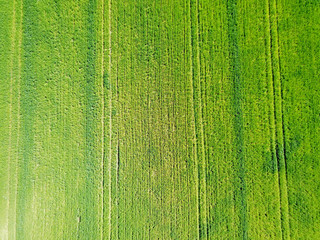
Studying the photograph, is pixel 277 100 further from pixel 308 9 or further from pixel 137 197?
pixel 137 197

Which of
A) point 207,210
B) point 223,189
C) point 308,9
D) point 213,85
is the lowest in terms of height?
point 207,210

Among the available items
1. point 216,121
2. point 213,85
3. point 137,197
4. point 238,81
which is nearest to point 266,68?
point 238,81

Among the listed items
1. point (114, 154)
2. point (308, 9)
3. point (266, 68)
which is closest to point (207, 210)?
point (114, 154)

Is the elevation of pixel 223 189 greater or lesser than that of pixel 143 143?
lesser

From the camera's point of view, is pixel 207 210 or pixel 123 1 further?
pixel 123 1

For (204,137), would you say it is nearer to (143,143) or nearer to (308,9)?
(143,143)

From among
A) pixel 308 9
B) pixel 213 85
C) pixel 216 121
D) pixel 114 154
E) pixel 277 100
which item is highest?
pixel 308 9
